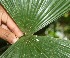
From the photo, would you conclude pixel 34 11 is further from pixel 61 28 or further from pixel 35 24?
pixel 61 28

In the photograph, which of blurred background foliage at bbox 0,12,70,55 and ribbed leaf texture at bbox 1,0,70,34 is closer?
ribbed leaf texture at bbox 1,0,70,34

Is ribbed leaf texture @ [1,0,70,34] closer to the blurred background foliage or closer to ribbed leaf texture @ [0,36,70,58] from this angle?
ribbed leaf texture @ [0,36,70,58]

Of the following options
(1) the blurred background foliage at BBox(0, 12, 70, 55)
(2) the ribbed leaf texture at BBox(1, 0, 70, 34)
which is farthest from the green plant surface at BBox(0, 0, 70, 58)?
(1) the blurred background foliage at BBox(0, 12, 70, 55)

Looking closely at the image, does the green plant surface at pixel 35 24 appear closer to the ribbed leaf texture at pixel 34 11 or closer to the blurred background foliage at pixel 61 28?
the ribbed leaf texture at pixel 34 11

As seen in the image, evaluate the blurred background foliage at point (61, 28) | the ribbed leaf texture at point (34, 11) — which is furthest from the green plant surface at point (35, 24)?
the blurred background foliage at point (61, 28)

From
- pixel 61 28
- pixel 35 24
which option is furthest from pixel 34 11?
pixel 61 28

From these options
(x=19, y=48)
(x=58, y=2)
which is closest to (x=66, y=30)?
(x=58, y=2)

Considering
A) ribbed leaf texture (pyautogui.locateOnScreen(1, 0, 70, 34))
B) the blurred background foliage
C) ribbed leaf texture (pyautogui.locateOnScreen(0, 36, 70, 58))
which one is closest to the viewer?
ribbed leaf texture (pyautogui.locateOnScreen(0, 36, 70, 58))

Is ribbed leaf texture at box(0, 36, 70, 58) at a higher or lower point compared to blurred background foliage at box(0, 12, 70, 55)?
higher
